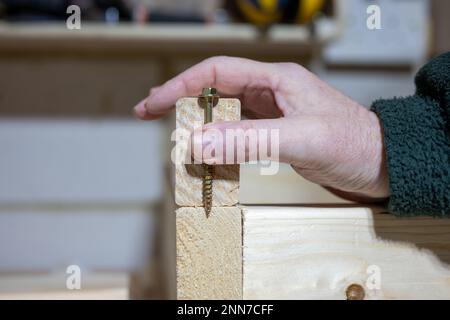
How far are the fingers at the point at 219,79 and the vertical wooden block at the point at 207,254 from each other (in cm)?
16

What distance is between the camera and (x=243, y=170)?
86 cm

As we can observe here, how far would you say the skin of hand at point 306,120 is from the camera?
0.42 metres

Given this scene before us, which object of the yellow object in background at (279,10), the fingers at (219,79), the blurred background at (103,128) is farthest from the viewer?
the blurred background at (103,128)

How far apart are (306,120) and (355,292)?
0.16 metres

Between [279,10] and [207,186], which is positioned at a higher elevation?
[279,10]

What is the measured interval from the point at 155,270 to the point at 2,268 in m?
0.43

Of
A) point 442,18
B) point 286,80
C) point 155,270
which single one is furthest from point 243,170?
point 442,18

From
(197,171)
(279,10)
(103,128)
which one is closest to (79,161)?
(103,128)

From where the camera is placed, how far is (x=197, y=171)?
1.39 feet

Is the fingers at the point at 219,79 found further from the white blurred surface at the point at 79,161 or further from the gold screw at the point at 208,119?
the white blurred surface at the point at 79,161

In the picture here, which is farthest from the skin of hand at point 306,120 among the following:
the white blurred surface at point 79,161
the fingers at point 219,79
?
the white blurred surface at point 79,161

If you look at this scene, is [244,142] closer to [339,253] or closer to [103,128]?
[339,253]

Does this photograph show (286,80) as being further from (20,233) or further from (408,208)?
(20,233)

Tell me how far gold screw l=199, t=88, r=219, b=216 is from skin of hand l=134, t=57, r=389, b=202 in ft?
0.06
